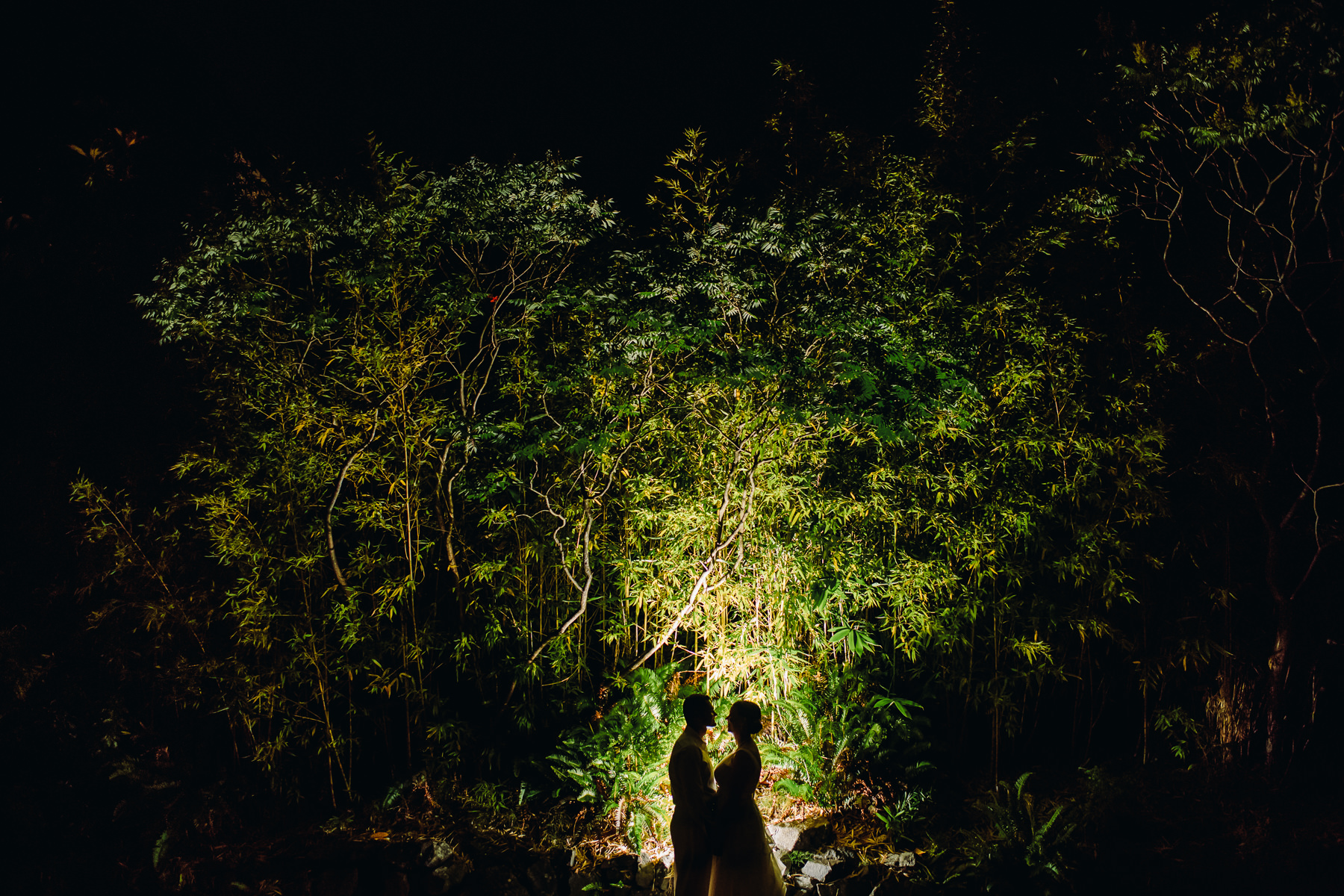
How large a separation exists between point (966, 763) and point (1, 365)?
609cm

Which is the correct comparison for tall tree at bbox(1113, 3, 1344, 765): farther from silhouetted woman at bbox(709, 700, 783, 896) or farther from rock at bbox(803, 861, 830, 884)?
silhouetted woman at bbox(709, 700, 783, 896)

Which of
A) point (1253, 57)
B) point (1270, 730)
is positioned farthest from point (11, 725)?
point (1253, 57)

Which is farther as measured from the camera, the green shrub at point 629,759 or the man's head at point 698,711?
the green shrub at point 629,759

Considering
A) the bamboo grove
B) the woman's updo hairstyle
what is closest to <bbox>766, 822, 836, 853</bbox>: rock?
the bamboo grove

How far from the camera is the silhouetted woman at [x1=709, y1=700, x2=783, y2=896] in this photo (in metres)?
2.49

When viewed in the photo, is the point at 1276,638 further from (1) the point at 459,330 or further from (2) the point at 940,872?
(1) the point at 459,330

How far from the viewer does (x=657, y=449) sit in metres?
4.23

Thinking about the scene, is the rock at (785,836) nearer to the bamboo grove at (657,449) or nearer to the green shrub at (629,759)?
the green shrub at (629,759)

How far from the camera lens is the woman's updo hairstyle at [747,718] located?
2535 mm

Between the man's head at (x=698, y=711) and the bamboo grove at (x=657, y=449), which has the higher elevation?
the bamboo grove at (x=657, y=449)

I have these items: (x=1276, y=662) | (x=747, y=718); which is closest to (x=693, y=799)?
(x=747, y=718)

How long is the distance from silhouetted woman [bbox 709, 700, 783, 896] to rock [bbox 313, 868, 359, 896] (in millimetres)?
1909

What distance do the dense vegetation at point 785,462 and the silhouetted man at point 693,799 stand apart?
1031 millimetres

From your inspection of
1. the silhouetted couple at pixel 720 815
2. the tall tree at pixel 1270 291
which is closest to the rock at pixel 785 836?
the silhouetted couple at pixel 720 815
